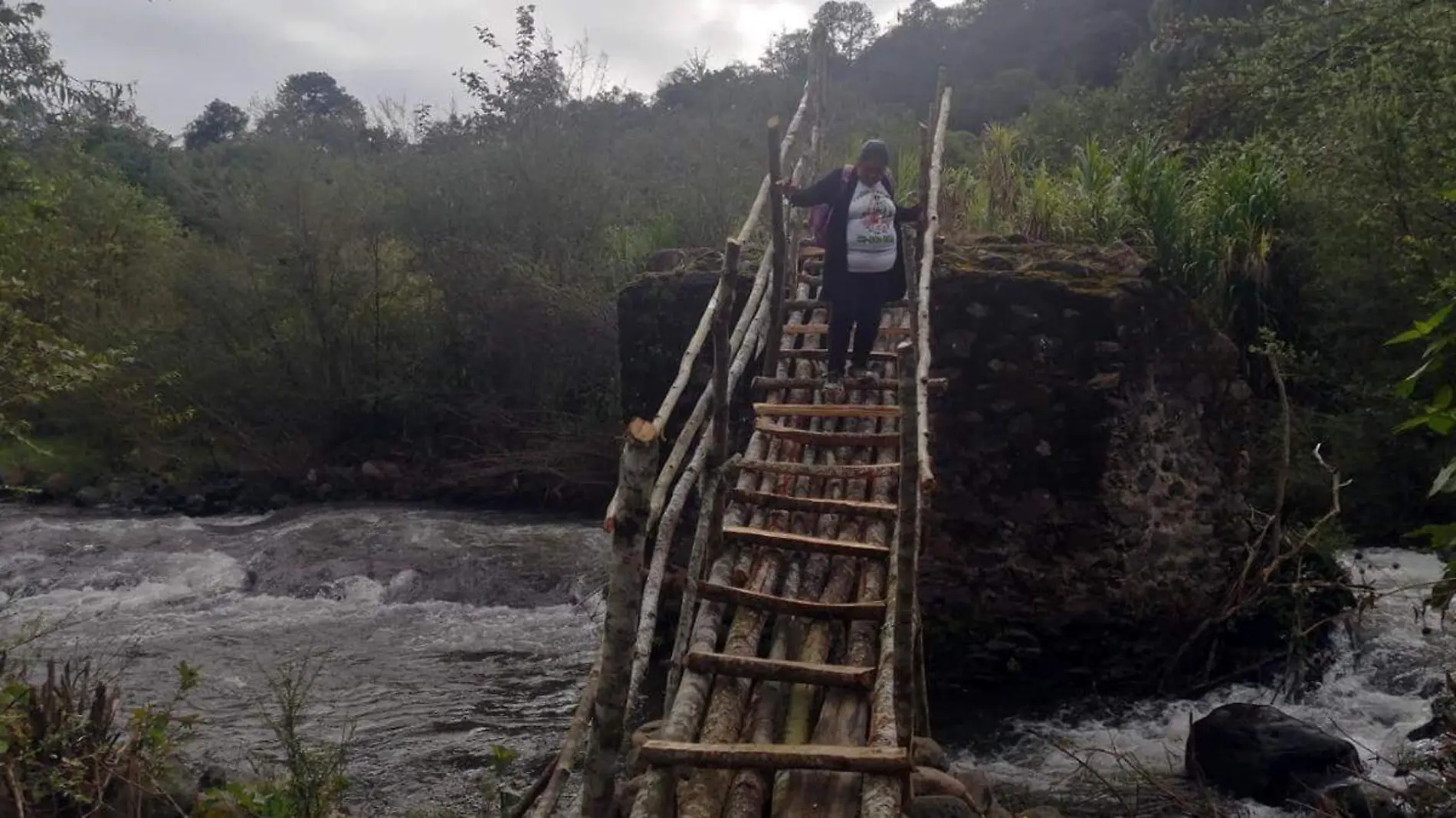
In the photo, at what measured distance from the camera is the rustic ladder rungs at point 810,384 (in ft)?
21.8

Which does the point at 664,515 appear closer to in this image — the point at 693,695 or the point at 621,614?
the point at 693,695

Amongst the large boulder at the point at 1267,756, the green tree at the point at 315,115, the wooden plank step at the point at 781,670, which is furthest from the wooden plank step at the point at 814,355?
the green tree at the point at 315,115

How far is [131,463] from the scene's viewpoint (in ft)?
57.1

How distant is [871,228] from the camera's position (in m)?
6.71

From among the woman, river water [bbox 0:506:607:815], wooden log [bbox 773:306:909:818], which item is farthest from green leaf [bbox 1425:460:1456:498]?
river water [bbox 0:506:607:815]

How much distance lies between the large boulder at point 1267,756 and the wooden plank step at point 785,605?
2755 mm

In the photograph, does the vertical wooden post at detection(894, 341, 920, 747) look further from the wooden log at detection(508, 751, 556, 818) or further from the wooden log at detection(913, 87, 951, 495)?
the wooden log at detection(508, 751, 556, 818)

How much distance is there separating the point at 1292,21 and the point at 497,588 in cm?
865

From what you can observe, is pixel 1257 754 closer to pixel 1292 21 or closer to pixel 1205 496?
pixel 1205 496

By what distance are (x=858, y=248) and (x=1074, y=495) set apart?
2416mm

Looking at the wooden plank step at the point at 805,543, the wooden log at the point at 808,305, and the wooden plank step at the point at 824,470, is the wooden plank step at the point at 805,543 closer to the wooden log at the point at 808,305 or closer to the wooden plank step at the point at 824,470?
the wooden plank step at the point at 824,470

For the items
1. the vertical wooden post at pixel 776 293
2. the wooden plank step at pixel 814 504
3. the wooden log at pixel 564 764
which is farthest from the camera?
the vertical wooden post at pixel 776 293

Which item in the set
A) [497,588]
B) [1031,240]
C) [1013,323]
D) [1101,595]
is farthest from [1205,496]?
[497,588]

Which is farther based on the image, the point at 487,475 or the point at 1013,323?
the point at 487,475
